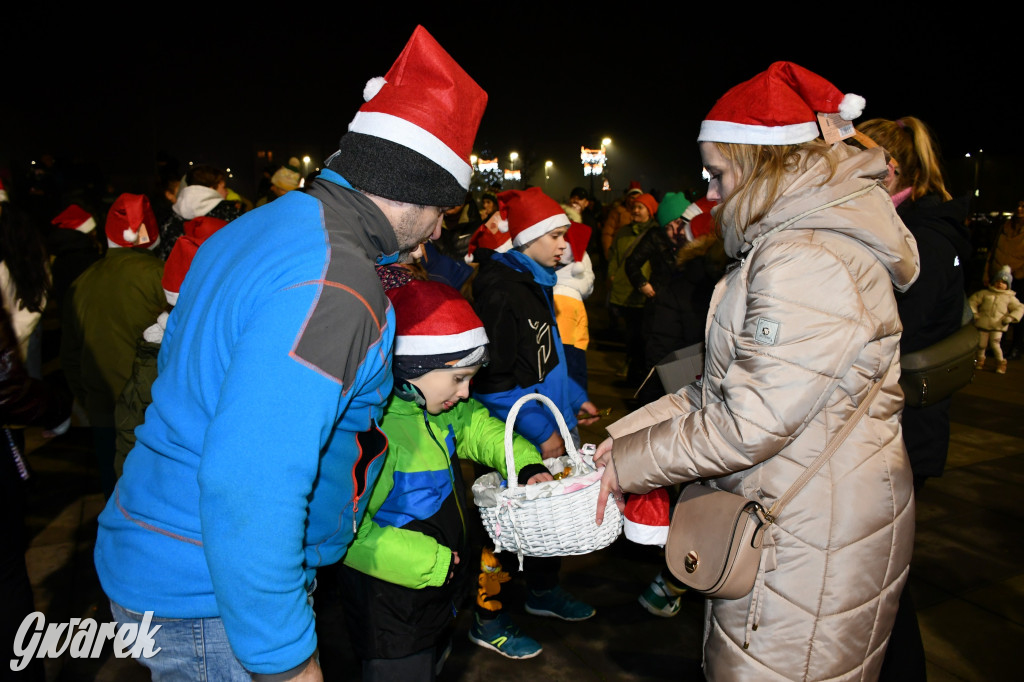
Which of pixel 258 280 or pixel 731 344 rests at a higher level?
pixel 258 280

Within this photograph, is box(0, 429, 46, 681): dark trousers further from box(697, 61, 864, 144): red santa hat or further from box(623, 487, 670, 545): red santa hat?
box(697, 61, 864, 144): red santa hat

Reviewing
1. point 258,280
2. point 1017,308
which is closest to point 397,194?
point 258,280

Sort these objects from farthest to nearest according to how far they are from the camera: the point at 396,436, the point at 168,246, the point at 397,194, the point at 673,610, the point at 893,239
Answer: the point at 168,246 → the point at 673,610 → the point at 396,436 → the point at 893,239 → the point at 397,194

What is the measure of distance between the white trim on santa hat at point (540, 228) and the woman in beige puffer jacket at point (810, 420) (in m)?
2.00

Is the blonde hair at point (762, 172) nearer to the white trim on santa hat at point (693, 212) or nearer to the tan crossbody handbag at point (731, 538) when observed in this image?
the tan crossbody handbag at point (731, 538)

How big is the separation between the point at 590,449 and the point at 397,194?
1276mm

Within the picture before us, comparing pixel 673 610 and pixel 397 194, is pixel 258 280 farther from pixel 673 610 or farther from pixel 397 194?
pixel 673 610

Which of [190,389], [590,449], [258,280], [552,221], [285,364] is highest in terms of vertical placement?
[258,280]

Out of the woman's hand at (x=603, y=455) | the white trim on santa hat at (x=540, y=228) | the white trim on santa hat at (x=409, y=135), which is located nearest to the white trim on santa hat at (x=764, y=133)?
the white trim on santa hat at (x=409, y=135)

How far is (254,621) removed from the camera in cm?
124

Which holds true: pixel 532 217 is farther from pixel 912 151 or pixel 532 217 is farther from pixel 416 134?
pixel 416 134

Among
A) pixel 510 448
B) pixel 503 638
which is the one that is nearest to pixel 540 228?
pixel 510 448

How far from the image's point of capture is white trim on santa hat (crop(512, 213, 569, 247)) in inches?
155

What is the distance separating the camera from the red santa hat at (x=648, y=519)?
210cm
